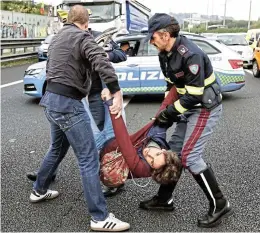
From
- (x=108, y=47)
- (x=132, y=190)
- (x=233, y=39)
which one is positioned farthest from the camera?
(x=233, y=39)

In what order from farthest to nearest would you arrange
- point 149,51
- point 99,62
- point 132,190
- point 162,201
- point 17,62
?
point 17,62
point 149,51
point 132,190
point 162,201
point 99,62

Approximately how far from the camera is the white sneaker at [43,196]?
3.95 m

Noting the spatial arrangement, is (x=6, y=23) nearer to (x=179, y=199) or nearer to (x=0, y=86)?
(x=0, y=86)

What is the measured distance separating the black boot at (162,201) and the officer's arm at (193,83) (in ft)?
2.74

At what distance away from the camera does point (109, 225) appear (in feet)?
11.1

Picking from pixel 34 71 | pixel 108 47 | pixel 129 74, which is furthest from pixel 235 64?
pixel 108 47

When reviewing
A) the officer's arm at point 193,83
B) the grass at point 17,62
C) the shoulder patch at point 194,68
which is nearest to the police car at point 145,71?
the officer's arm at point 193,83

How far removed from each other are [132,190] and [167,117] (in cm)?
111

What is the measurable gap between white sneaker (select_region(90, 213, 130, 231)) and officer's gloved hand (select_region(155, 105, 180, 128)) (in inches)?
35.9

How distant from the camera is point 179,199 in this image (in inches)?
159

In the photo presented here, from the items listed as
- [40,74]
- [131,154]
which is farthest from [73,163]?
[40,74]

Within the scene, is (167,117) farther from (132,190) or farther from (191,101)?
(132,190)

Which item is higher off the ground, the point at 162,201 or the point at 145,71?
the point at 145,71

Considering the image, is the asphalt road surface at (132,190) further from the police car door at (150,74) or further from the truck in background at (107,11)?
the truck in background at (107,11)
